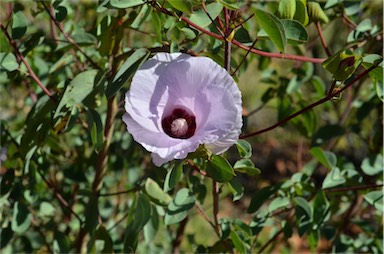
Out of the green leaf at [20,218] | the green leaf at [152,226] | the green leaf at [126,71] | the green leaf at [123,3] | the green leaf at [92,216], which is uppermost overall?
the green leaf at [123,3]

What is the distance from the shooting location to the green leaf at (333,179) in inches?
52.1

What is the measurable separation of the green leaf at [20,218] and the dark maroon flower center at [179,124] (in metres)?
0.66

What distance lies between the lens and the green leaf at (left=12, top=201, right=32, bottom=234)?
1.44m

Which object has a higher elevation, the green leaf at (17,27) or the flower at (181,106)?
the flower at (181,106)

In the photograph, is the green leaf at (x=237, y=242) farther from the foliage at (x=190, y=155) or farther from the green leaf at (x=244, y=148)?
the green leaf at (x=244, y=148)

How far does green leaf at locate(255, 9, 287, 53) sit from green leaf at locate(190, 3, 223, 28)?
0.08 meters

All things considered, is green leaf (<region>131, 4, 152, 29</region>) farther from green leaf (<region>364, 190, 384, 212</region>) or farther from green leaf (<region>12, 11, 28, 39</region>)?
green leaf (<region>364, 190, 384, 212</region>)

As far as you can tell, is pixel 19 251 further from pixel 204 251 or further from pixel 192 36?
pixel 192 36

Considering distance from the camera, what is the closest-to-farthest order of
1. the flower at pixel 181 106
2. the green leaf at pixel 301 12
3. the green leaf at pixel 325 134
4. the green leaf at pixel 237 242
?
1. the flower at pixel 181 106
2. the green leaf at pixel 301 12
3. the green leaf at pixel 237 242
4. the green leaf at pixel 325 134

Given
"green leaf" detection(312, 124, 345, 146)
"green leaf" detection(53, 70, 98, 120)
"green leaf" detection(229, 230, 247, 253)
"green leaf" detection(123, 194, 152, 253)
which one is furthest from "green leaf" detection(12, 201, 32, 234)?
"green leaf" detection(312, 124, 345, 146)

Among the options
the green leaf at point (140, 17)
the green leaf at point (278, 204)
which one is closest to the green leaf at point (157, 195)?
the green leaf at point (278, 204)

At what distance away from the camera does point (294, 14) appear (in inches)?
42.5

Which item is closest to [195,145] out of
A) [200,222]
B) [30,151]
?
[30,151]

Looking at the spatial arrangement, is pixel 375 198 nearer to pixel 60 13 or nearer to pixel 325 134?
pixel 325 134
